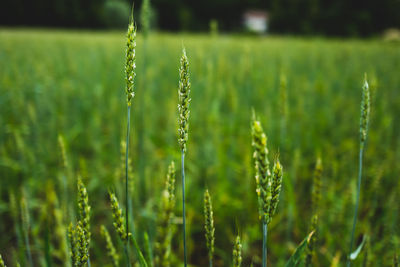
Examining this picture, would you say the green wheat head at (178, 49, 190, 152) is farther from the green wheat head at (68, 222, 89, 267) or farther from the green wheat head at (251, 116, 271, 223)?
the green wheat head at (68, 222, 89, 267)

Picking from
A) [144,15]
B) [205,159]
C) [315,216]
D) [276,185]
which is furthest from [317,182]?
[205,159]

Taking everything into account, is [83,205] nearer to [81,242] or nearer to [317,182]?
[81,242]

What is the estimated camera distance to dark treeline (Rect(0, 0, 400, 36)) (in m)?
19.5

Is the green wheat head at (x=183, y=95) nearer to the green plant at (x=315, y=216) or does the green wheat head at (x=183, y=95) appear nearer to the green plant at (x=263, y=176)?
the green plant at (x=263, y=176)

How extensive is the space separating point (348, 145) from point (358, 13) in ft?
78.4

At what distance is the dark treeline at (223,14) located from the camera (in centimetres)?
1947

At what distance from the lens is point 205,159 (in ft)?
5.81

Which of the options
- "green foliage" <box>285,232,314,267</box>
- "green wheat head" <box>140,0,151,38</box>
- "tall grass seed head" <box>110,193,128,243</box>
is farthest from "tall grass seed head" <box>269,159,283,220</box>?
"green wheat head" <box>140,0,151,38</box>

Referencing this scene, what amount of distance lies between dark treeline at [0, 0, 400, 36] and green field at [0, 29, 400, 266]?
6.57 metres

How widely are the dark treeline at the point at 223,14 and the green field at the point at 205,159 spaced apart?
657 centimetres

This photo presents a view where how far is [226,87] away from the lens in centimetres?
300

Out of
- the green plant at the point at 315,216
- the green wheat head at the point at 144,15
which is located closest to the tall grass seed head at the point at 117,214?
the green plant at the point at 315,216

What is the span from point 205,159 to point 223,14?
42.9 metres

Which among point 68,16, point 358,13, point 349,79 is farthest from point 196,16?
point 349,79
